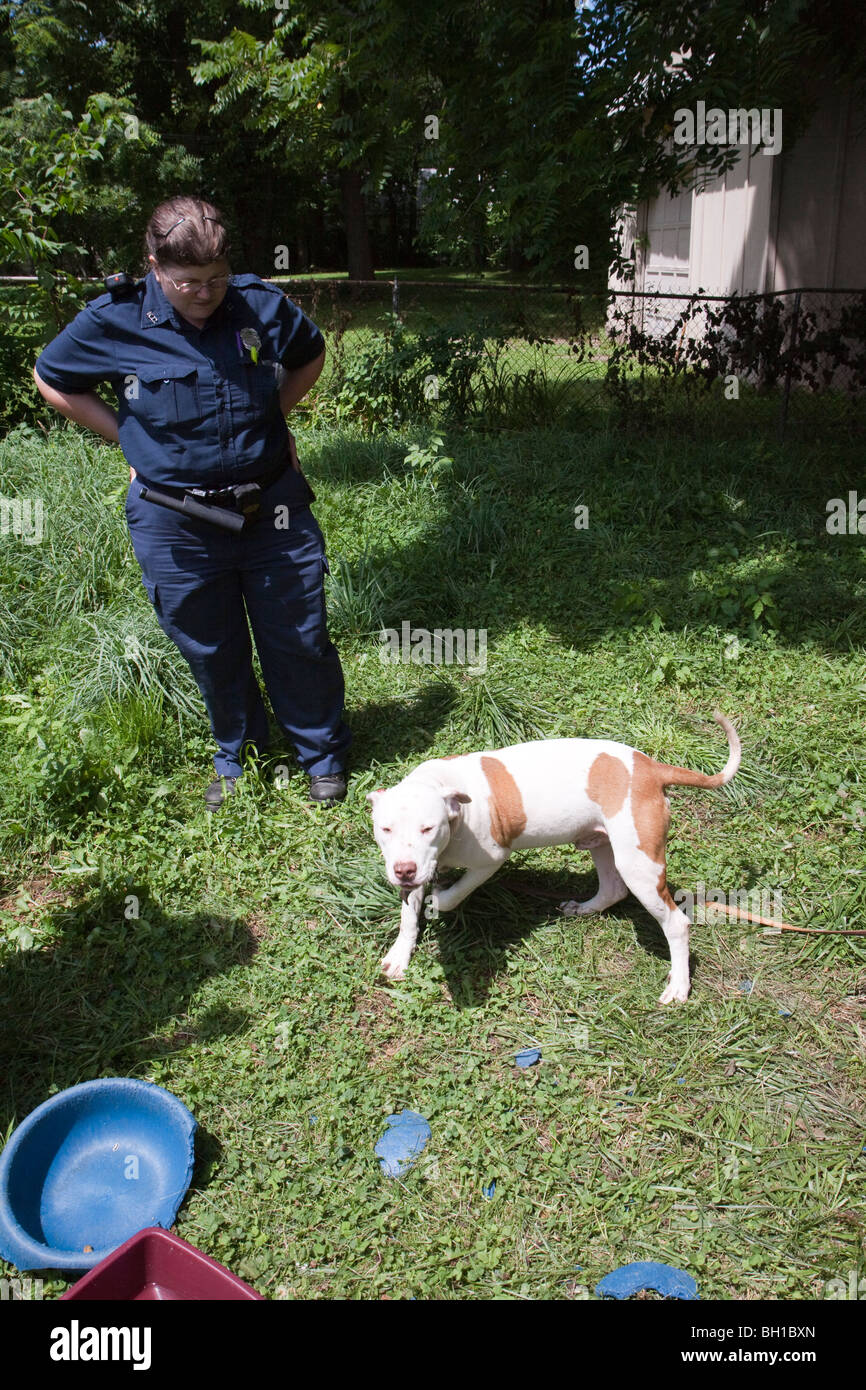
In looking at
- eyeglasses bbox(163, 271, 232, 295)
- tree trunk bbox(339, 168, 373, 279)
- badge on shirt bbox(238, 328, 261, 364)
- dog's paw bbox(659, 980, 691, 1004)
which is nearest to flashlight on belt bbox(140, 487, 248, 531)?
badge on shirt bbox(238, 328, 261, 364)

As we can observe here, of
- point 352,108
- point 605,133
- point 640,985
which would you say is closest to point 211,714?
point 640,985

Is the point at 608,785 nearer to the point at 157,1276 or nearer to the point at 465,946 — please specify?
the point at 465,946

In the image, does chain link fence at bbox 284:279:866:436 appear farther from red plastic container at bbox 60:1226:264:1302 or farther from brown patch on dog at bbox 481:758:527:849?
red plastic container at bbox 60:1226:264:1302

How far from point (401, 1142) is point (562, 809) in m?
1.10

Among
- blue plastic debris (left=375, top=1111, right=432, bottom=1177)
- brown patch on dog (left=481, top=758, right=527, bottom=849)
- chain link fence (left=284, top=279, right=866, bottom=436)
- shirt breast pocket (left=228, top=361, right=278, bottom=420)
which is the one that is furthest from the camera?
chain link fence (left=284, top=279, right=866, bottom=436)

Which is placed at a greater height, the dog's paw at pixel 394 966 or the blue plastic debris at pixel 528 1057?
the dog's paw at pixel 394 966

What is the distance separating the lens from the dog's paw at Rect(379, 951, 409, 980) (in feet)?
10.4

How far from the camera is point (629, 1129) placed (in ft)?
8.75

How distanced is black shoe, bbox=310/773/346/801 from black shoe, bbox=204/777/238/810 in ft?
1.15

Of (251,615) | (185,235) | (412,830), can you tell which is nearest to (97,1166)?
(412,830)

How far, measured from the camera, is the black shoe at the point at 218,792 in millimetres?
3977

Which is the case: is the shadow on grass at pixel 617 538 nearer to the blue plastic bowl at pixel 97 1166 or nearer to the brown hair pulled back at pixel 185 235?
the brown hair pulled back at pixel 185 235

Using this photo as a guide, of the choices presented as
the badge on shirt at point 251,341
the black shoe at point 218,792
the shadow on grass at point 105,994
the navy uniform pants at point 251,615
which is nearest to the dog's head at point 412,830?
the shadow on grass at point 105,994

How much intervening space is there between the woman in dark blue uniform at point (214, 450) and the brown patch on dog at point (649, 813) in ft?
4.95
